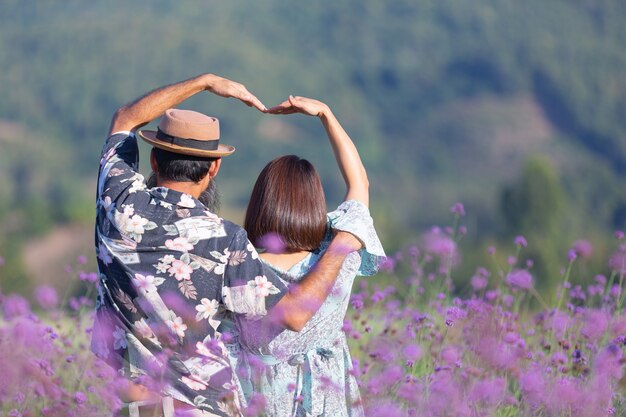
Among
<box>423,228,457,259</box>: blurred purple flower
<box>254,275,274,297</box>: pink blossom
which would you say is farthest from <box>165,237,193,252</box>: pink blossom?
<box>423,228,457,259</box>: blurred purple flower

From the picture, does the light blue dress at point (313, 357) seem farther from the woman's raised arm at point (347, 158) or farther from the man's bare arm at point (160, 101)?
the man's bare arm at point (160, 101)

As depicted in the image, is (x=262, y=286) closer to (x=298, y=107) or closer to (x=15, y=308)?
(x=298, y=107)

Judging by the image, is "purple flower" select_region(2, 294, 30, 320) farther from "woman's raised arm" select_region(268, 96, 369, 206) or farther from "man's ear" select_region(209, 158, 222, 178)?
"woman's raised arm" select_region(268, 96, 369, 206)

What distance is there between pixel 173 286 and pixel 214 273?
10 cm

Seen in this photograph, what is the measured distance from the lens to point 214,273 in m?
2.46

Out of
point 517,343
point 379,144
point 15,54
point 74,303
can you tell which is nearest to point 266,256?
point 517,343

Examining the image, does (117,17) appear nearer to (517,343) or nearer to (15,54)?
(15,54)

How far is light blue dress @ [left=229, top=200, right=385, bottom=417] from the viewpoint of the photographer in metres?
2.80

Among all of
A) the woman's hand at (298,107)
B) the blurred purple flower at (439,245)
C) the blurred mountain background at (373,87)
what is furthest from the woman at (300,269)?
the blurred mountain background at (373,87)

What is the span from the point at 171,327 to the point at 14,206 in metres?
→ 71.4

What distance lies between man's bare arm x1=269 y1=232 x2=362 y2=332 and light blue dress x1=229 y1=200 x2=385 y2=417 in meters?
0.27

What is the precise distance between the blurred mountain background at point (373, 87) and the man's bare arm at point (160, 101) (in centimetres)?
8244

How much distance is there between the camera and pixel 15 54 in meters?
137

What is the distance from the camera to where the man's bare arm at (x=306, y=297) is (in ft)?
8.01
